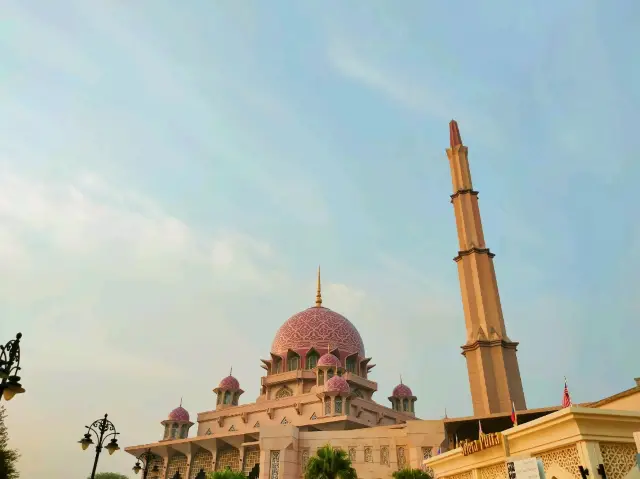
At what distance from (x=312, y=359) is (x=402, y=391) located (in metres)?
8.94

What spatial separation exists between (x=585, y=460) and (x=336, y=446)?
25.4m

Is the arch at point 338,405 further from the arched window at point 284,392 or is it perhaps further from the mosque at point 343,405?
the arched window at point 284,392

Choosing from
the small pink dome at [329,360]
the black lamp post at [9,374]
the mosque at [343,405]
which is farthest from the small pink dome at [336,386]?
the black lamp post at [9,374]

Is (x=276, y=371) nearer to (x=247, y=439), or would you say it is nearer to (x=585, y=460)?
(x=247, y=439)

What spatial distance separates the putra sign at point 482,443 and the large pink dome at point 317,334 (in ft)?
112

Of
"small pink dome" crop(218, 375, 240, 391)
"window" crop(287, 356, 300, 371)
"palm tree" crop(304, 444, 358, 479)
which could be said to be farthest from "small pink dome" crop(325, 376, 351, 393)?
"palm tree" crop(304, 444, 358, 479)

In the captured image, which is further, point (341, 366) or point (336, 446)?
point (341, 366)

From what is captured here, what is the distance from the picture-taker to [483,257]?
127ft

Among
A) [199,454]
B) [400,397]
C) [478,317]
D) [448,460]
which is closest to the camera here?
[448,460]

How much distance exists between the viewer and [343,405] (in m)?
39.5

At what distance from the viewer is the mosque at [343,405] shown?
33.0 meters

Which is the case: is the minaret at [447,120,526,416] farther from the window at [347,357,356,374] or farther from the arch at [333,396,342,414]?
the window at [347,357,356,374]

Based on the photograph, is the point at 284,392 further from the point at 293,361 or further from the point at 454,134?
the point at 454,134

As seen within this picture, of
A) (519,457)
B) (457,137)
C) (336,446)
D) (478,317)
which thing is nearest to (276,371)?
(336,446)
